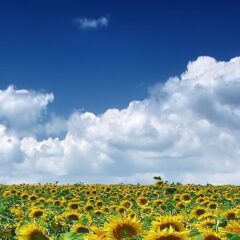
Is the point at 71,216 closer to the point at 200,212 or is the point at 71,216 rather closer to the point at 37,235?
the point at 200,212

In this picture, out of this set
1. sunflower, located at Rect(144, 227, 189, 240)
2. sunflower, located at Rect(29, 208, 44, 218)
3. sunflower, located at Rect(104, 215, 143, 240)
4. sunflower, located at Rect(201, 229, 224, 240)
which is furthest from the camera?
sunflower, located at Rect(29, 208, 44, 218)

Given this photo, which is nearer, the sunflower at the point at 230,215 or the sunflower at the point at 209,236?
the sunflower at the point at 209,236

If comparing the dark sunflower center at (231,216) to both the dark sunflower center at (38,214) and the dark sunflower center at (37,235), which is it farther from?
the dark sunflower center at (37,235)

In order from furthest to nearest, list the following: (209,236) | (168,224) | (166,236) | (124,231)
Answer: (168,224)
(124,231)
(209,236)
(166,236)

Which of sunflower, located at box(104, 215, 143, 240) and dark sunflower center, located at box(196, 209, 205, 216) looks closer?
sunflower, located at box(104, 215, 143, 240)

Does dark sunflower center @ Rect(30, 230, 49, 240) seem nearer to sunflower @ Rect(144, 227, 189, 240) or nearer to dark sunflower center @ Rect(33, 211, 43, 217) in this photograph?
sunflower @ Rect(144, 227, 189, 240)

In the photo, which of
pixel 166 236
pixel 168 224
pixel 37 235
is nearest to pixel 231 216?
pixel 168 224

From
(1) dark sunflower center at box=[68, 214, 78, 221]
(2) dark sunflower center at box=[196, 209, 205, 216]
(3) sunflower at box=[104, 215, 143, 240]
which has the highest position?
(2) dark sunflower center at box=[196, 209, 205, 216]

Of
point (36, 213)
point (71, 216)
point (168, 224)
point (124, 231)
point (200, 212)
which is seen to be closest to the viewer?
point (124, 231)

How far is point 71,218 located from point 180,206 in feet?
18.2

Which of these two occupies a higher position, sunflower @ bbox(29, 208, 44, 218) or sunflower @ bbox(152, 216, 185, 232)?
sunflower @ bbox(29, 208, 44, 218)

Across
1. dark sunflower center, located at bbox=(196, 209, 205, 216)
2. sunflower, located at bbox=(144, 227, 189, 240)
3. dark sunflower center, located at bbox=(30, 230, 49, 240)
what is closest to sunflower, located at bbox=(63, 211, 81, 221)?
dark sunflower center, located at bbox=(196, 209, 205, 216)

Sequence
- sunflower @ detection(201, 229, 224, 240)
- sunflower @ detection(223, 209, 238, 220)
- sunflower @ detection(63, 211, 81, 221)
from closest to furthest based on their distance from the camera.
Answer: sunflower @ detection(201, 229, 224, 240) → sunflower @ detection(223, 209, 238, 220) → sunflower @ detection(63, 211, 81, 221)

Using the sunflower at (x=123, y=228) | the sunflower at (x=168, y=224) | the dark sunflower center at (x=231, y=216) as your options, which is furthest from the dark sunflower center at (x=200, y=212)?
the sunflower at (x=123, y=228)
